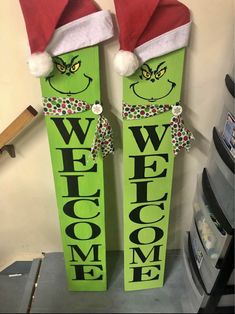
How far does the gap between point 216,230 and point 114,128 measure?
22.1 inches

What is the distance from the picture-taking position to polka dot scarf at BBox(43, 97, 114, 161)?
46.9 inches

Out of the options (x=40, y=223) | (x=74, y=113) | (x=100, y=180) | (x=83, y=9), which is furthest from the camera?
(x=40, y=223)

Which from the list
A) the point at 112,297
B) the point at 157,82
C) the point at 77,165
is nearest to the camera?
the point at 157,82

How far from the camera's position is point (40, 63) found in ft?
3.51

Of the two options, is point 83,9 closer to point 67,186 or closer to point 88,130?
point 88,130

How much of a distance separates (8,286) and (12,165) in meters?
0.70

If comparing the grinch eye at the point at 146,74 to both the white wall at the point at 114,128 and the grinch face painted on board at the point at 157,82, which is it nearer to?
the grinch face painted on board at the point at 157,82

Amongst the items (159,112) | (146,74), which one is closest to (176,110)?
(159,112)

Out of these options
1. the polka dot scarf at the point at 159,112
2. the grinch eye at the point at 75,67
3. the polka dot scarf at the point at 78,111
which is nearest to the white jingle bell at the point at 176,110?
the polka dot scarf at the point at 159,112

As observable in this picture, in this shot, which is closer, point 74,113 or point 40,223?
point 74,113

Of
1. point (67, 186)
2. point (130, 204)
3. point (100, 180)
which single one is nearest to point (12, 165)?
point (67, 186)

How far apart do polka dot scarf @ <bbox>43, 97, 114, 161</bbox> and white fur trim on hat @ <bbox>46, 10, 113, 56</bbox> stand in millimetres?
169

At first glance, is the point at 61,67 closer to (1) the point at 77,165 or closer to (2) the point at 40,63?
(2) the point at 40,63

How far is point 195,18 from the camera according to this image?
1.16m
